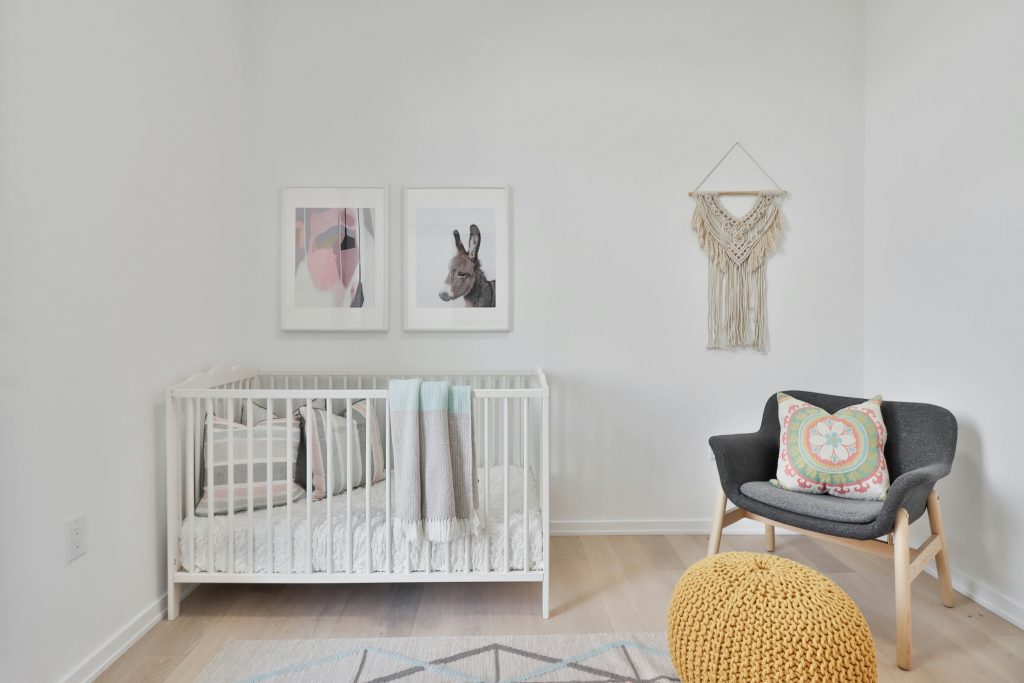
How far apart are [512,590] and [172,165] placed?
1.96m

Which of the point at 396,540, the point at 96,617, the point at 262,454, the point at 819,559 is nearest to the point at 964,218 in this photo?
the point at 819,559

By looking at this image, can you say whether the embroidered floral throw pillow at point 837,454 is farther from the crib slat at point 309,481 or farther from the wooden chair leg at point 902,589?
the crib slat at point 309,481

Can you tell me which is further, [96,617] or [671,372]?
[671,372]

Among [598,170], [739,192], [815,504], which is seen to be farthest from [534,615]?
[739,192]

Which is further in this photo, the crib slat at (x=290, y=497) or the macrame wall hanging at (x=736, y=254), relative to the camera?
the macrame wall hanging at (x=736, y=254)

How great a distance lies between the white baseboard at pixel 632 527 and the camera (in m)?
2.67

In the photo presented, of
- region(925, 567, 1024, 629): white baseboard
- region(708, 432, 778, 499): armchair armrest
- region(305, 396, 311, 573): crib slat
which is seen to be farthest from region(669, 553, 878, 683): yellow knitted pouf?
region(305, 396, 311, 573): crib slat

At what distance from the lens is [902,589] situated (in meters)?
1.67

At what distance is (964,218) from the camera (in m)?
2.11

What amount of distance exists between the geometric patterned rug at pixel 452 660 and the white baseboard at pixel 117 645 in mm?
294

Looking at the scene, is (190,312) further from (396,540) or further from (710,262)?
(710,262)

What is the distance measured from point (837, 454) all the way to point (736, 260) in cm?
100

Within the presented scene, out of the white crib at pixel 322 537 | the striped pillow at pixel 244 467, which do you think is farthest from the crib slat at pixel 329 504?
the striped pillow at pixel 244 467

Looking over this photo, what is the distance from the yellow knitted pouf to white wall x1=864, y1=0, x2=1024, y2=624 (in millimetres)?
1176
